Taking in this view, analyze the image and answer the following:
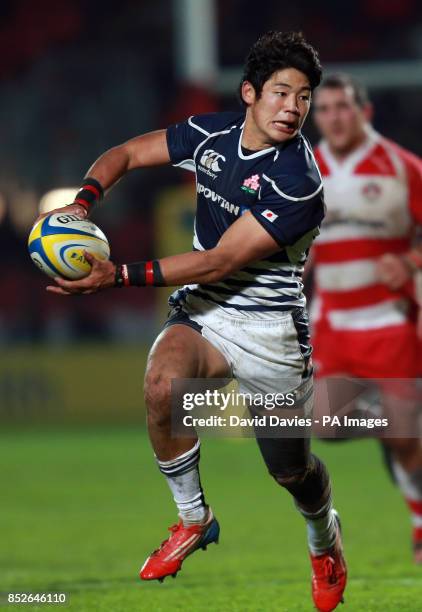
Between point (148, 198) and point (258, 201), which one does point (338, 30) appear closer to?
point (148, 198)

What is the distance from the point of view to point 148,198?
1552cm

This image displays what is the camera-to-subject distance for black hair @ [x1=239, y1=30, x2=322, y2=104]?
14.1ft

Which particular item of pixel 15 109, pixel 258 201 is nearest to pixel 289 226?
pixel 258 201

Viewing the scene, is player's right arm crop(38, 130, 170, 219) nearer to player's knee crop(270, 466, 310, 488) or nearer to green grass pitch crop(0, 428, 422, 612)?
player's knee crop(270, 466, 310, 488)

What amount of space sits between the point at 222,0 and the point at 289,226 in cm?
1202

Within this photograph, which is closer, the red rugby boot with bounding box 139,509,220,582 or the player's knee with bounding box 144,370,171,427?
the player's knee with bounding box 144,370,171,427

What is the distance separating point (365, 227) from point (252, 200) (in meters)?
2.32

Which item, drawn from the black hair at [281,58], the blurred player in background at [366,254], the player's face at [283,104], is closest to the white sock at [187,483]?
the player's face at [283,104]

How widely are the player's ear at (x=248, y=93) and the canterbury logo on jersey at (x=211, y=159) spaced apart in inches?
8.3

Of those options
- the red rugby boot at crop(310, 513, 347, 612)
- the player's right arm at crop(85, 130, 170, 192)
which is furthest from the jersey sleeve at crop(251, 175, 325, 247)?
the red rugby boot at crop(310, 513, 347, 612)

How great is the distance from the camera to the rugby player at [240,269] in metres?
4.28

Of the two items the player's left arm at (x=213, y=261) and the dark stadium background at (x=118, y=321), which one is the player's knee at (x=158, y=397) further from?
the dark stadium background at (x=118, y=321)

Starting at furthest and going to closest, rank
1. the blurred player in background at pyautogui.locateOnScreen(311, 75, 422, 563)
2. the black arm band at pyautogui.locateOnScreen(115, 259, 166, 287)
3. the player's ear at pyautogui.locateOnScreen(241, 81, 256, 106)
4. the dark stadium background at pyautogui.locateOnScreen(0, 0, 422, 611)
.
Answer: the blurred player in background at pyautogui.locateOnScreen(311, 75, 422, 563) → the dark stadium background at pyautogui.locateOnScreen(0, 0, 422, 611) → the player's ear at pyautogui.locateOnScreen(241, 81, 256, 106) → the black arm band at pyautogui.locateOnScreen(115, 259, 166, 287)

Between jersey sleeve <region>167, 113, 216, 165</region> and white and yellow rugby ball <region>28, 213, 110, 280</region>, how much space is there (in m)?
0.51
